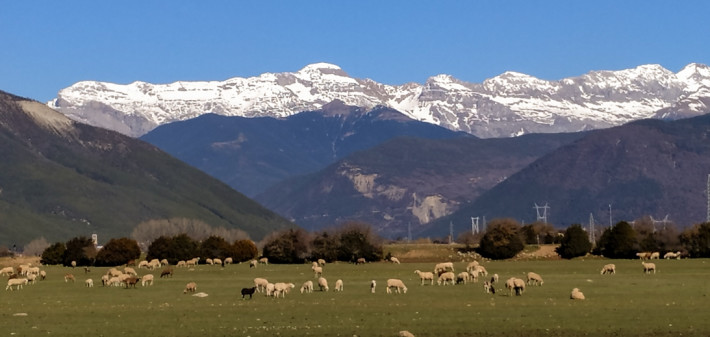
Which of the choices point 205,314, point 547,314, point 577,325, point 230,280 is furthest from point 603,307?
point 230,280

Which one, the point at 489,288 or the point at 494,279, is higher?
the point at 494,279

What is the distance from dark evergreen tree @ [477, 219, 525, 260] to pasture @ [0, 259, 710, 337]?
154 ft

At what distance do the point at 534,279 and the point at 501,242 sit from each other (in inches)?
2353

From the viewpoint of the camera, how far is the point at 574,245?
154m

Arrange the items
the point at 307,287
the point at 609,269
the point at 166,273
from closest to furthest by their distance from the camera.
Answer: the point at 307,287, the point at 609,269, the point at 166,273

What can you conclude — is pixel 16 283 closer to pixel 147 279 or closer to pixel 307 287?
pixel 147 279

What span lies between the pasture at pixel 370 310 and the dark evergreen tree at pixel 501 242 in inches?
1850

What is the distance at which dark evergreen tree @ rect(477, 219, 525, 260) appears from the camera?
156875mm

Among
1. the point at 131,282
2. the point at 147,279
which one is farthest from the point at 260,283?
the point at 147,279

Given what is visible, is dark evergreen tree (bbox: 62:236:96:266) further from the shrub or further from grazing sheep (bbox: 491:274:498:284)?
grazing sheep (bbox: 491:274:498:284)

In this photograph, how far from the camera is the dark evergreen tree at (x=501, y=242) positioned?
156875 millimetres

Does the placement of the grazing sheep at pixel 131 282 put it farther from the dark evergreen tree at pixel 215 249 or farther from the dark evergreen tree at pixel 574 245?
the dark evergreen tree at pixel 574 245

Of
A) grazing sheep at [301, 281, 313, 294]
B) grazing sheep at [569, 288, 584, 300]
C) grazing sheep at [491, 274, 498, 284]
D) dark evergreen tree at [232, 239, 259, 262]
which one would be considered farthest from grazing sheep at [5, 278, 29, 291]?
dark evergreen tree at [232, 239, 259, 262]

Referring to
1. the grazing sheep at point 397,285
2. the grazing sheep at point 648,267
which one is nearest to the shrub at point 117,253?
the grazing sheep at point 648,267
